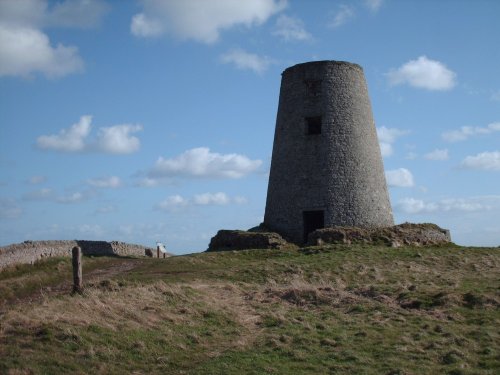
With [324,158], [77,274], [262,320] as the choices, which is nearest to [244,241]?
[324,158]

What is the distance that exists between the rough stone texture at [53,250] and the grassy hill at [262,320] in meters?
0.97

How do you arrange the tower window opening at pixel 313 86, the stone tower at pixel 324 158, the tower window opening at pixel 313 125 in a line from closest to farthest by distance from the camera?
the stone tower at pixel 324 158 < the tower window opening at pixel 313 86 < the tower window opening at pixel 313 125

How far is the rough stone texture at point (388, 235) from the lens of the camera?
75.9 ft

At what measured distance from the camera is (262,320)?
12734 millimetres

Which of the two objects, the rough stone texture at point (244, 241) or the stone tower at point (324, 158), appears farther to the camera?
the stone tower at point (324, 158)

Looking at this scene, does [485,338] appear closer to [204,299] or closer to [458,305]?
[458,305]

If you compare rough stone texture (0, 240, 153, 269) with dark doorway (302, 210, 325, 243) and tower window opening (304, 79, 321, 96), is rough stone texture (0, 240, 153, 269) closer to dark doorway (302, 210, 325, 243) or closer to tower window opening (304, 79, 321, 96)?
dark doorway (302, 210, 325, 243)

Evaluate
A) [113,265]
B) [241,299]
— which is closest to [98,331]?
[241,299]

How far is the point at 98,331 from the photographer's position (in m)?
10.4

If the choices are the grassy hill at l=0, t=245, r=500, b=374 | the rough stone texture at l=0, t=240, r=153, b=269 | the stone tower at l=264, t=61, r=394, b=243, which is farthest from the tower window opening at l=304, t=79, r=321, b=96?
the rough stone texture at l=0, t=240, r=153, b=269

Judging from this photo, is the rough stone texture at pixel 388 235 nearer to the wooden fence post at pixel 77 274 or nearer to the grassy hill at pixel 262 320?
the grassy hill at pixel 262 320

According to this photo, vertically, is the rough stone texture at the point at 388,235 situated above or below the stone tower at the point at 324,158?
below

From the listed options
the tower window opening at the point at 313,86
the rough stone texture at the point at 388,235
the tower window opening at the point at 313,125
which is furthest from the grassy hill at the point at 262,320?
the tower window opening at the point at 313,86

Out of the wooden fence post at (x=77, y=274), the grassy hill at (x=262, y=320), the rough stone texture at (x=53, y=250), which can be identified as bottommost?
the grassy hill at (x=262, y=320)
